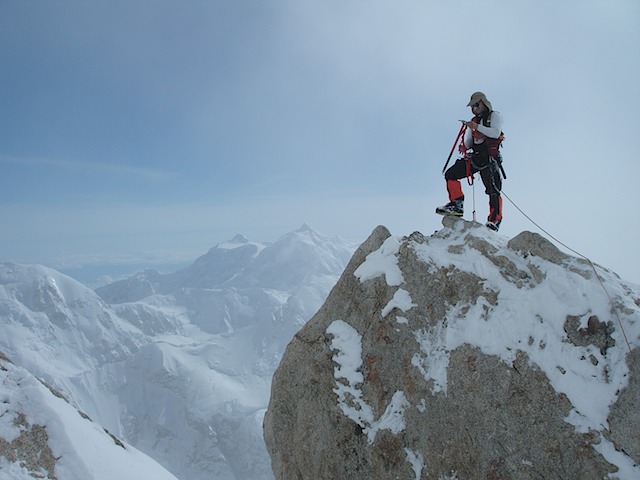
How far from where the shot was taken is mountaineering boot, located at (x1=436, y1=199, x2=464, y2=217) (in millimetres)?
14578

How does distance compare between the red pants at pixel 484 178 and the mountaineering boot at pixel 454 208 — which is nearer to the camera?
the red pants at pixel 484 178

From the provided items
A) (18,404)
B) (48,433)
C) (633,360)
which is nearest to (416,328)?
(633,360)

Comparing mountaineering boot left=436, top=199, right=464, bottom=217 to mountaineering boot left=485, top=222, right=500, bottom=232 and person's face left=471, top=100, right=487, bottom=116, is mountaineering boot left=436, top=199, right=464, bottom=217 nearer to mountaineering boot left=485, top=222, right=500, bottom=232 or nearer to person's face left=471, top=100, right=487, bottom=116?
A: mountaineering boot left=485, top=222, right=500, bottom=232

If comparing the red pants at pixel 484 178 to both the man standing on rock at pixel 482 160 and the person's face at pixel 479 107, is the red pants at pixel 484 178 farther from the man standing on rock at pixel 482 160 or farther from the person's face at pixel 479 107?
the person's face at pixel 479 107

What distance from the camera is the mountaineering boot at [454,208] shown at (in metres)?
14.6

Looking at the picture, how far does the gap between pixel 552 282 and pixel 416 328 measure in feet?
11.9

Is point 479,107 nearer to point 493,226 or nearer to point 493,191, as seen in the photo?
point 493,191

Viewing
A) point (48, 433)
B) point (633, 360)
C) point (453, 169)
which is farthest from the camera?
point (48, 433)

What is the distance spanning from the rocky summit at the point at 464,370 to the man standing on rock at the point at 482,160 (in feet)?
4.22

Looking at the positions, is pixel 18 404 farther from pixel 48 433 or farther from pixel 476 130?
pixel 476 130

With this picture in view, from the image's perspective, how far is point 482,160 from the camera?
14.0m

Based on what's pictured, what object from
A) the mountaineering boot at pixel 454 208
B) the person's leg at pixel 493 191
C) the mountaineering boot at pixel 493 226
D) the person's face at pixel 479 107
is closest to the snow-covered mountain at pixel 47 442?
the mountaineering boot at pixel 454 208

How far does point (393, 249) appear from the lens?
1345 cm

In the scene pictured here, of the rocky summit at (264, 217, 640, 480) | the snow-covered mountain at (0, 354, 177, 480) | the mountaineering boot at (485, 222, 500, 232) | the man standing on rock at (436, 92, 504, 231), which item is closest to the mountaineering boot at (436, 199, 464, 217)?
the man standing on rock at (436, 92, 504, 231)
